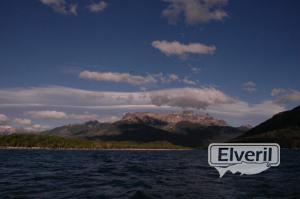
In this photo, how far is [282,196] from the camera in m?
26.7

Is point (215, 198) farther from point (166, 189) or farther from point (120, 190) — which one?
point (120, 190)

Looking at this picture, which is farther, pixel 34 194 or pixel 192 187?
pixel 192 187

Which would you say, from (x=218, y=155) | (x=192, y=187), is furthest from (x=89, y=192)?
(x=218, y=155)

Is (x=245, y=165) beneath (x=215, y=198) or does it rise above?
above

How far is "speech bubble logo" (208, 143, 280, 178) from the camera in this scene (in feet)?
24.3

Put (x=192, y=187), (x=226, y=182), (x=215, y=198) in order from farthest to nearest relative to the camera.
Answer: (x=226, y=182)
(x=192, y=187)
(x=215, y=198)

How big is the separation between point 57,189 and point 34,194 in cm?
299

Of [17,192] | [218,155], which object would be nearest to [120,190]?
[17,192]

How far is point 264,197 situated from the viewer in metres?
25.1

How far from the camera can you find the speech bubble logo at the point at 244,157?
7406mm

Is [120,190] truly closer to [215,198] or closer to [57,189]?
[57,189]

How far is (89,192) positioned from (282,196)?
14580 mm

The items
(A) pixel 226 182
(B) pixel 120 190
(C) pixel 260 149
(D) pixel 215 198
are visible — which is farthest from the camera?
(A) pixel 226 182

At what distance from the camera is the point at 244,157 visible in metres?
7.43
